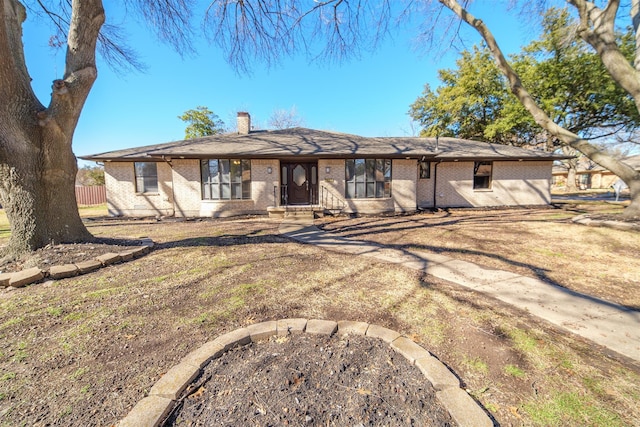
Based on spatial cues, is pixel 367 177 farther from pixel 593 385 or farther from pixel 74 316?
pixel 74 316

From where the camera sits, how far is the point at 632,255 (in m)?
4.85

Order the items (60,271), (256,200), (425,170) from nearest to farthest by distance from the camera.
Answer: (60,271) → (256,200) → (425,170)

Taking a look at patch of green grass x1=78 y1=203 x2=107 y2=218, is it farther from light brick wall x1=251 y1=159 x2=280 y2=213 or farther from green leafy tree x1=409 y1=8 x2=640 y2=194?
green leafy tree x1=409 y1=8 x2=640 y2=194

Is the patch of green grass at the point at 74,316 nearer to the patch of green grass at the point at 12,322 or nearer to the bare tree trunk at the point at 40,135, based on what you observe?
the patch of green grass at the point at 12,322

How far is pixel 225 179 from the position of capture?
1062 centimetres

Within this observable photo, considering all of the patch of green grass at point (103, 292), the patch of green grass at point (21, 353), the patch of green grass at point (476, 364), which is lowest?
the patch of green grass at point (476, 364)

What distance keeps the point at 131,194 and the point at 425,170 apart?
47.6 feet

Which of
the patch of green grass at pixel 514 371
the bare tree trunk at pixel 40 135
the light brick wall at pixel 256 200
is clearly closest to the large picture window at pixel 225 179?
the light brick wall at pixel 256 200

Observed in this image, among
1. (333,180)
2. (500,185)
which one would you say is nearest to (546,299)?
(333,180)

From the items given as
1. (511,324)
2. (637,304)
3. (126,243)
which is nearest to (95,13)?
(126,243)

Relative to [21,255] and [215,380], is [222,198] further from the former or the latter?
[215,380]

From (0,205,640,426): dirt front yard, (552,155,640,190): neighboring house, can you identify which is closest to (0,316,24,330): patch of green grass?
(0,205,640,426): dirt front yard

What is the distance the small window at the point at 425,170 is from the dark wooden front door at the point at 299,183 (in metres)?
5.65

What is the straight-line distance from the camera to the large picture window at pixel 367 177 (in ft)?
35.9
